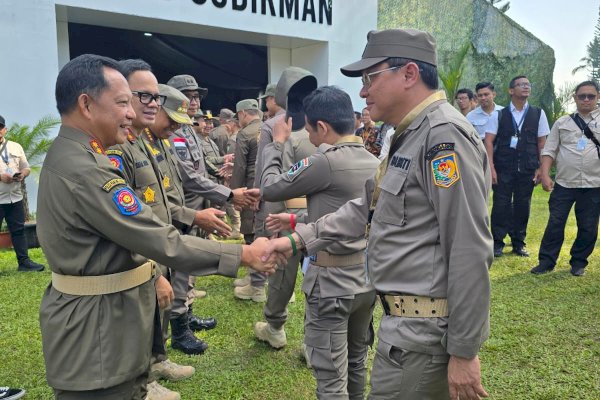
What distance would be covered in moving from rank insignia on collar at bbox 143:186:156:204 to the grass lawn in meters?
1.46

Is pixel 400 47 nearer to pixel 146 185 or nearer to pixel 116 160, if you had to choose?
pixel 116 160

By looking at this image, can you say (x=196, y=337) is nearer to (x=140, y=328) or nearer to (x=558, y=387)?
(x=140, y=328)

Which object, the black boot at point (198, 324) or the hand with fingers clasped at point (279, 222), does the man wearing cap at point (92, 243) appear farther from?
the black boot at point (198, 324)

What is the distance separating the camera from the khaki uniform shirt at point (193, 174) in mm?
4125

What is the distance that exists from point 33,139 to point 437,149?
→ 861cm

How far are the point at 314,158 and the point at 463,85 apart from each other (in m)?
18.4

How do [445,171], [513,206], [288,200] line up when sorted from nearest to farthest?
[445,171], [288,200], [513,206]

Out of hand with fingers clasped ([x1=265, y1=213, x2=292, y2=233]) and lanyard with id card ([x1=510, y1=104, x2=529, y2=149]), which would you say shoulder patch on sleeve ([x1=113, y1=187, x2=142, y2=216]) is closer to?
hand with fingers clasped ([x1=265, y1=213, x2=292, y2=233])

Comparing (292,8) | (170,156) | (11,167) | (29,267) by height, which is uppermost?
(292,8)

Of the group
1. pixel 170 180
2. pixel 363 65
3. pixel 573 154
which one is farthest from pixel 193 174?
pixel 573 154

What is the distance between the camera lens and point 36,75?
354 inches

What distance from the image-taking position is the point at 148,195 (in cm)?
271

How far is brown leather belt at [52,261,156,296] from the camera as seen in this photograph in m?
1.94

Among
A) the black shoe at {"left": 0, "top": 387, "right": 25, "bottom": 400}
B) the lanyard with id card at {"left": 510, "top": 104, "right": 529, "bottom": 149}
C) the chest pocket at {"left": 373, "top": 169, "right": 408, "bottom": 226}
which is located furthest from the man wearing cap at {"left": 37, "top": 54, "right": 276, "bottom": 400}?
the lanyard with id card at {"left": 510, "top": 104, "right": 529, "bottom": 149}
